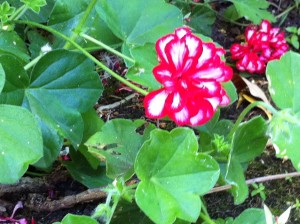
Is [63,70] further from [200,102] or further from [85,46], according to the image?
[200,102]

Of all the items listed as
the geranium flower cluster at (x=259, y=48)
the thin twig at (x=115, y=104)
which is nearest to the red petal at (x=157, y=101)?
the thin twig at (x=115, y=104)

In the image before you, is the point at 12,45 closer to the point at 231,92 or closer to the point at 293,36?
the point at 231,92

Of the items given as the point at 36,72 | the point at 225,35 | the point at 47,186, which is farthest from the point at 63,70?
the point at 225,35

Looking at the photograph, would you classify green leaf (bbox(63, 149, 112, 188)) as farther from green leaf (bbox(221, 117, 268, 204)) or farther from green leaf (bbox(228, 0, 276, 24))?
green leaf (bbox(228, 0, 276, 24))

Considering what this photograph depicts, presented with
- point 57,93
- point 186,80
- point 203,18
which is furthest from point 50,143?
point 203,18

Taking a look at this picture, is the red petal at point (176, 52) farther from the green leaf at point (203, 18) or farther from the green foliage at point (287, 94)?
the green leaf at point (203, 18)

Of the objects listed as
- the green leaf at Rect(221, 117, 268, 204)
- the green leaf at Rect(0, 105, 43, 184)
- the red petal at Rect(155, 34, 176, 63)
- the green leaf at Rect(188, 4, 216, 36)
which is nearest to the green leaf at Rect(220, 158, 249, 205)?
A: the green leaf at Rect(221, 117, 268, 204)

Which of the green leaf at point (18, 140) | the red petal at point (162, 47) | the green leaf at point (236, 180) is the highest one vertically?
the red petal at point (162, 47)
